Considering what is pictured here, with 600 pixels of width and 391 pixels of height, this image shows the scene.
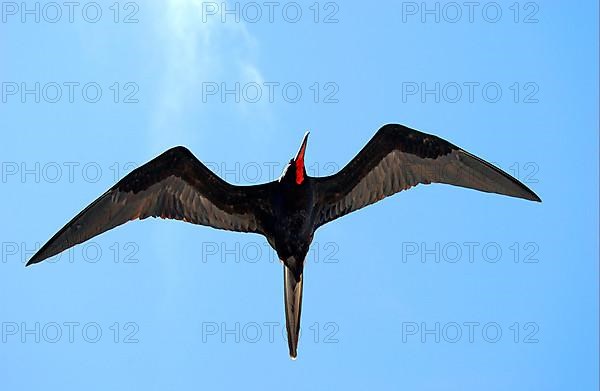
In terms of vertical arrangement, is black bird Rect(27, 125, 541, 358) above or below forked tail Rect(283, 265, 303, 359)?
above

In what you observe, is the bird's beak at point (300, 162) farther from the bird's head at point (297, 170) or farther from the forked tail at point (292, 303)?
the forked tail at point (292, 303)

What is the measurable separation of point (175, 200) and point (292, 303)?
1501 millimetres

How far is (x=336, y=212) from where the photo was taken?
7.70 m

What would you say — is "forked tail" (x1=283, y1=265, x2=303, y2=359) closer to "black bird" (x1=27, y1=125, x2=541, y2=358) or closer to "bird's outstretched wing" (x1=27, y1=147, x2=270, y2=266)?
"black bird" (x1=27, y1=125, x2=541, y2=358)

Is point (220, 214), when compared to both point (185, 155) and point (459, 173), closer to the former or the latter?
point (185, 155)

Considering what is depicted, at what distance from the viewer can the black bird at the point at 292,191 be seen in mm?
7328

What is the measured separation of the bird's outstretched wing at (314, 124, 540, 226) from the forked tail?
23.3 inches

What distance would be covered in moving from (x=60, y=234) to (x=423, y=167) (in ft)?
11.4

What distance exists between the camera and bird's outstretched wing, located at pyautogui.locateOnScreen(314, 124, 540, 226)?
7.66 metres

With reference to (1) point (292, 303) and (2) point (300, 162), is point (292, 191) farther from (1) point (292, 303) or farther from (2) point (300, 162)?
(1) point (292, 303)

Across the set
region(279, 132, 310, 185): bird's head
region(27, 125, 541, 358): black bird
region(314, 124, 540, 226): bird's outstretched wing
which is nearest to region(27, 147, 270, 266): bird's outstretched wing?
region(27, 125, 541, 358): black bird

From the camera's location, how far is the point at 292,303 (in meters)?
7.37

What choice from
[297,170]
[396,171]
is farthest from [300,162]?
[396,171]

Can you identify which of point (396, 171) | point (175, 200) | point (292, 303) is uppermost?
point (396, 171)
